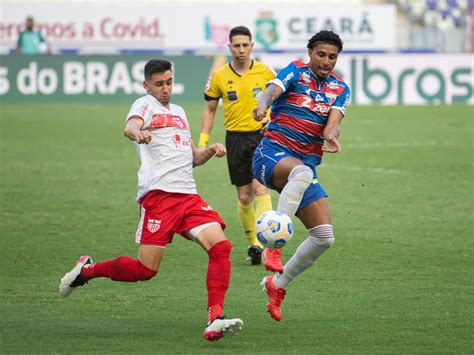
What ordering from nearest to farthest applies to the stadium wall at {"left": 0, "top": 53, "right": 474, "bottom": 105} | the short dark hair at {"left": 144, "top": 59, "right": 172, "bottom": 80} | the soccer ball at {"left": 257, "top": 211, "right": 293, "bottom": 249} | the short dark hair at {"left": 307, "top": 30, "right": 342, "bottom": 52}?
the short dark hair at {"left": 144, "top": 59, "right": 172, "bottom": 80}
the soccer ball at {"left": 257, "top": 211, "right": 293, "bottom": 249}
the short dark hair at {"left": 307, "top": 30, "right": 342, "bottom": 52}
the stadium wall at {"left": 0, "top": 53, "right": 474, "bottom": 105}

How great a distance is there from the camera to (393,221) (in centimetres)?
1359

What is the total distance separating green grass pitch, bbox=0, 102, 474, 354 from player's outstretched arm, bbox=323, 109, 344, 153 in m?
1.26

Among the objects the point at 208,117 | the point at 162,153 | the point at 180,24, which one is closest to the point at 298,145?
the point at 162,153

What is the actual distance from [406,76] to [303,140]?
78.7 ft

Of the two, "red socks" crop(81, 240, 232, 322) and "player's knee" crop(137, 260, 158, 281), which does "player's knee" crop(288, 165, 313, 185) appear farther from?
"player's knee" crop(137, 260, 158, 281)

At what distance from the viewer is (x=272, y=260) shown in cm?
862

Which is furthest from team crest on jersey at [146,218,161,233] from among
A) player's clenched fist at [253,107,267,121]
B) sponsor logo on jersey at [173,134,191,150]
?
player's clenched fist at [253,107,267,121]

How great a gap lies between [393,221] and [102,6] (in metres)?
36.0

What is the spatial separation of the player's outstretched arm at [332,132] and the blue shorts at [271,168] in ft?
1.06

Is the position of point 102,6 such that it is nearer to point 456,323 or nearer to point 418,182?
point 418,182

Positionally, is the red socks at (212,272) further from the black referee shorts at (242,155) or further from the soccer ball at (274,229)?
the black referee shorts at (242,155)

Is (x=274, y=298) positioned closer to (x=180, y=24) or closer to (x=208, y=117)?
(x=208, y=117)

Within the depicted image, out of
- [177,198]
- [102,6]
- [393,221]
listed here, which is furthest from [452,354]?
[102,6]

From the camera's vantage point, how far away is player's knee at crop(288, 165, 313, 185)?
8.49 m
